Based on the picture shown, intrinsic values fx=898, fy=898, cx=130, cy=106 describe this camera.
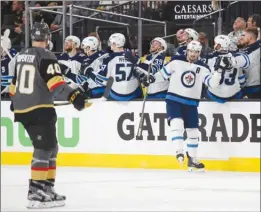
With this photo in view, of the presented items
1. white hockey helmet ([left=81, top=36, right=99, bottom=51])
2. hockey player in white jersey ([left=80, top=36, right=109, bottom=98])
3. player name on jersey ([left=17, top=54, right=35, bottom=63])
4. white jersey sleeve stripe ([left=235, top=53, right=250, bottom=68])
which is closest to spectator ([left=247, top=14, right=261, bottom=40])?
white jersey sleeve stripe ([left=235, top=53, right=250, bottom=68])

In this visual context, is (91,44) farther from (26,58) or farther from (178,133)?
(26,58)

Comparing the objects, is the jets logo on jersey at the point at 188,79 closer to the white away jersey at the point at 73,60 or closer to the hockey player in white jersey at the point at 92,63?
the hockey player in white jersey at the point at 92,63

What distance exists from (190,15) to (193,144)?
8.33 ft

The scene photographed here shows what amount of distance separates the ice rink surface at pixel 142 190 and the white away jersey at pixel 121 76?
798 millimetres

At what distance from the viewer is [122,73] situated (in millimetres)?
8906

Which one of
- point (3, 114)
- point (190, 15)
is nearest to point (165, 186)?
point (3, 114)

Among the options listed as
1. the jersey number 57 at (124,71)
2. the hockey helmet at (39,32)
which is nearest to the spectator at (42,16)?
the jersey number 57 at (124,71)

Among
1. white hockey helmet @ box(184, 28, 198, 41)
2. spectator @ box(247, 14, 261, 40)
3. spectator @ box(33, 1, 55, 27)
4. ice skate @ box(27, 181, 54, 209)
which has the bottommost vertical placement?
ice skate @ box(27, 181, 54, 209)

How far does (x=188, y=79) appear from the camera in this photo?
8.34m

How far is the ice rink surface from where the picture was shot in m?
6.20

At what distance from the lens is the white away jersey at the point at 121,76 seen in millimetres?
8867

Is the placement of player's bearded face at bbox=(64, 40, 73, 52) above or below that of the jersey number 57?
above

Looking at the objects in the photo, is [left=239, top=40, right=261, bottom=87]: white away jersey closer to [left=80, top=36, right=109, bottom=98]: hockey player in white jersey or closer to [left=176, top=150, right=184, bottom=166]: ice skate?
[left=176, top=150, right=184, bottom=166]: ice skate

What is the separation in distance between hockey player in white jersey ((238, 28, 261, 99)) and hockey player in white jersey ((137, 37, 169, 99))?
850 millimetres
